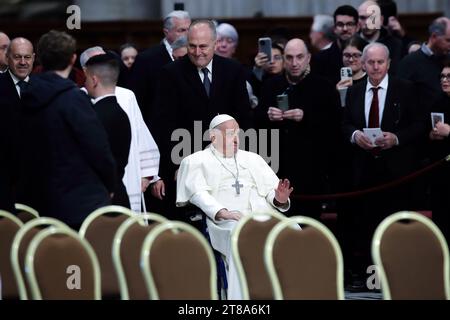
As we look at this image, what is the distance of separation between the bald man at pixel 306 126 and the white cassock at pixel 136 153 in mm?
2083

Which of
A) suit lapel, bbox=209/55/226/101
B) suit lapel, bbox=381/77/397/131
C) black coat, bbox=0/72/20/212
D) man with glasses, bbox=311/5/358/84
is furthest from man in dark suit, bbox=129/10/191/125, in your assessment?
black coat, bbox=0/72/20/212

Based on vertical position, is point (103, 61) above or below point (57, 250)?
above

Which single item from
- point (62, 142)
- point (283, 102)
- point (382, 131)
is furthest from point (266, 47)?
point (62, 142)

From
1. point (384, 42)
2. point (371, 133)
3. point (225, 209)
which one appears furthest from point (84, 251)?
point (384, 42)

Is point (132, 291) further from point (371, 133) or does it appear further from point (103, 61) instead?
point (371, 133)

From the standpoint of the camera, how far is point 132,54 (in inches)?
621

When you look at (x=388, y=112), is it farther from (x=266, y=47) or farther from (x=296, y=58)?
(x=266, y=47)

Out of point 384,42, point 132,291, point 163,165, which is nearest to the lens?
point 132,291

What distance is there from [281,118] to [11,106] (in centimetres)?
311

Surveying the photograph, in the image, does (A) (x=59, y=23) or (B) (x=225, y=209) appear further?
Result: (A) (x=59, y=23)

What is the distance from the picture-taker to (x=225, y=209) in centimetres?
1074

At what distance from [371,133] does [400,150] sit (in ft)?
1.17

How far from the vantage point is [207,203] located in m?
10.8
